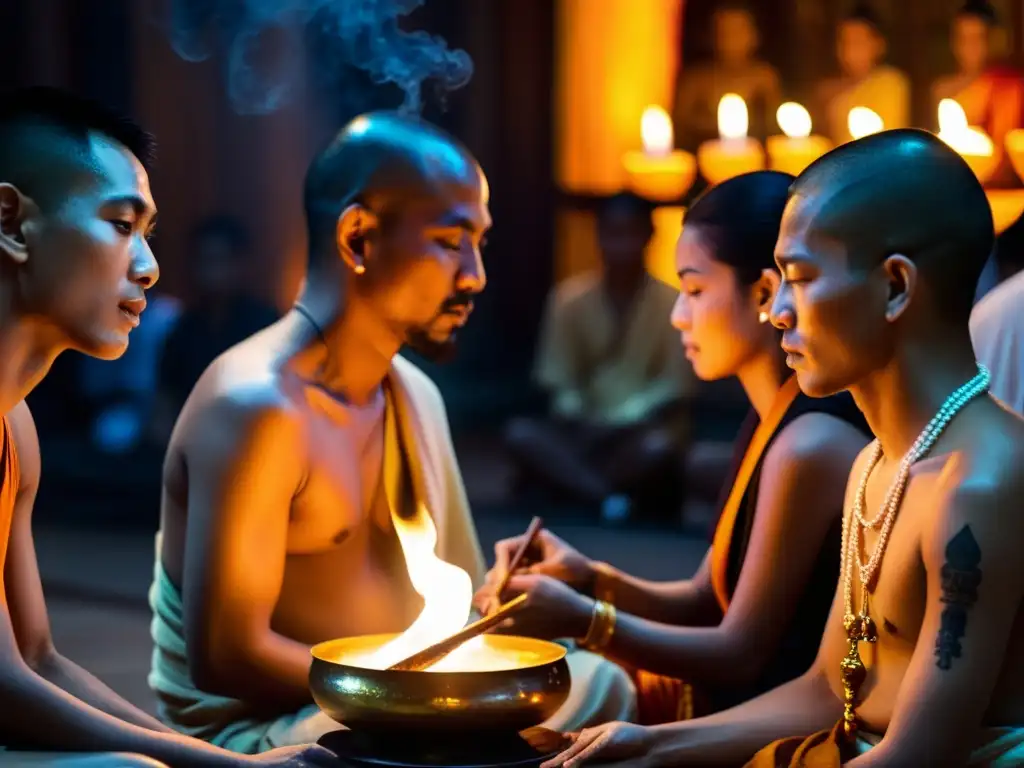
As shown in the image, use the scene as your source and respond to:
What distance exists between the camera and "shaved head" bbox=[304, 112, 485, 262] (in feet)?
11.7

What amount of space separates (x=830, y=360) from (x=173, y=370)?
243 inches

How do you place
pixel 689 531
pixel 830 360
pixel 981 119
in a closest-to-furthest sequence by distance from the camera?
pixel 830 360 < pixel 981 119 < pixel 689 531

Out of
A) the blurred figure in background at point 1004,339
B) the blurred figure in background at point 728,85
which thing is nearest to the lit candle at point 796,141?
the blurred figure in background at point 1004,339

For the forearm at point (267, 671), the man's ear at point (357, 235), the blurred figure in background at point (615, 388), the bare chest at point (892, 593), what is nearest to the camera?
the bare chest at point (892, 593)

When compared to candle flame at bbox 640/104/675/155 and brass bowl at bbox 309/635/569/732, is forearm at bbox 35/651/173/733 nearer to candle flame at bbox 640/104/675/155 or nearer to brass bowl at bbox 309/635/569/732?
brass bowl at bbox 309/635/569/732

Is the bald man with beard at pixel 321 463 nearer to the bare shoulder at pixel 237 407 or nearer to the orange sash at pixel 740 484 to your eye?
the bare shoulder at pixel 237 407

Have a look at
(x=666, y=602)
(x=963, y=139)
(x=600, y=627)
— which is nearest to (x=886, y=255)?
(x=600, y=627)

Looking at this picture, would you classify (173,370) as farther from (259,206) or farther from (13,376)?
(13,376)

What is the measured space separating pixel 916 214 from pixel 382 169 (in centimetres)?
135

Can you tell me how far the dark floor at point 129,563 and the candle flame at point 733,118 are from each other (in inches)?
82.6

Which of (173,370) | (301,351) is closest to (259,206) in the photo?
(173,370)

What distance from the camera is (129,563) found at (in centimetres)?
729

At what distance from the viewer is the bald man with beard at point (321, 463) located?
3.31 meters

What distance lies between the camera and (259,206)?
10.1 m
